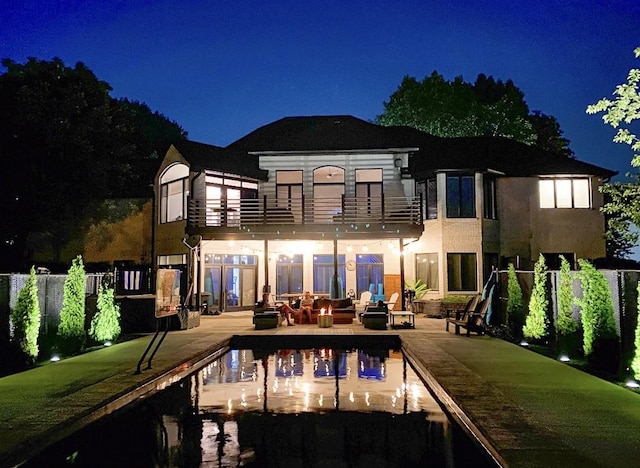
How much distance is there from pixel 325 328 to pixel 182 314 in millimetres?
4355

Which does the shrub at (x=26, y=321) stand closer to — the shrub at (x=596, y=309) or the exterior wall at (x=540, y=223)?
the shrub at (x=596, y=309)

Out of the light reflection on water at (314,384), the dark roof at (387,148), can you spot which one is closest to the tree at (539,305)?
the light reflection on water at (314,384)

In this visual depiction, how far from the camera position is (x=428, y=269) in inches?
866

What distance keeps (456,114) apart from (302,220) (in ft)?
73.0

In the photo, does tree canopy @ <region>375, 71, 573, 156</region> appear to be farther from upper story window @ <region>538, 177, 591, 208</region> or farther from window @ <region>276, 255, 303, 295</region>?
window @ <region>276, 255, 303, 295</region>

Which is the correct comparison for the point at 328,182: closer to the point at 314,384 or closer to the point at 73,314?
the point at 73,314

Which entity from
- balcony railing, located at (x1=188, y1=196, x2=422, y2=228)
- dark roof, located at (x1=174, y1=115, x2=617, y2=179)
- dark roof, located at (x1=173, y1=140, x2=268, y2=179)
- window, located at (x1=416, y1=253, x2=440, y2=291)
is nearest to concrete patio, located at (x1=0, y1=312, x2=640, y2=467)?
balcony railing, located at (x1=188, y1=196, x2=422, y2=228)

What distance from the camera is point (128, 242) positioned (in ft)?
80.7

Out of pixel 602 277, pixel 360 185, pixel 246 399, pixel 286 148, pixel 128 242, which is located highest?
pixel 286 148

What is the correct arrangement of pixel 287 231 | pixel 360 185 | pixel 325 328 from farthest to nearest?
pixel 360 185 → pixel 287 231 → pixel 325 328

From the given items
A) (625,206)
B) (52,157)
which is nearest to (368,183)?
(625,206)

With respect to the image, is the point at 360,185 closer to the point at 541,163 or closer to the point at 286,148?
the point at 286,148

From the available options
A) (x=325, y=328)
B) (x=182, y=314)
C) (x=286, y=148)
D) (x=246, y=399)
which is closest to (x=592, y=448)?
(x=246, y=399)

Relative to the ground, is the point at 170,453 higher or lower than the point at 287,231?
lower
